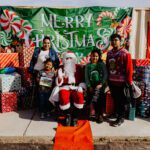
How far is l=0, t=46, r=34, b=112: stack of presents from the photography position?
22.3 ft

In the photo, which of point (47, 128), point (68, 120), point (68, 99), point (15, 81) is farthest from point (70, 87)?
point (15, 81)

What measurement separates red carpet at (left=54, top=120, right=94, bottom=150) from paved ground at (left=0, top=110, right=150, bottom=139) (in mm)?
121

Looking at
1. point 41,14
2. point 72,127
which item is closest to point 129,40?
point 41,14

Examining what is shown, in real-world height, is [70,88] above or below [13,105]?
above

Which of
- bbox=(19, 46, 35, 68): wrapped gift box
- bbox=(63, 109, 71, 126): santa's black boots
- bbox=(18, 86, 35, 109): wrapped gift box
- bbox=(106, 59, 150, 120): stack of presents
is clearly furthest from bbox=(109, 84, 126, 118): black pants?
bbox=(19, 46, 35, 68): wrapped gift box

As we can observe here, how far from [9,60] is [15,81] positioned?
89 cm

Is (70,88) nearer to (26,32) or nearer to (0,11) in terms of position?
(26,32)

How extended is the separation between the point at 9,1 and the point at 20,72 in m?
2.07

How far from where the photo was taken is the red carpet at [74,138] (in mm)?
5039

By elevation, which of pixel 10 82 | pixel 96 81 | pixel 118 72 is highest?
pixel 118 72

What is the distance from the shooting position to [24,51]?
765 cm

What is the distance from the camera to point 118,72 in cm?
598

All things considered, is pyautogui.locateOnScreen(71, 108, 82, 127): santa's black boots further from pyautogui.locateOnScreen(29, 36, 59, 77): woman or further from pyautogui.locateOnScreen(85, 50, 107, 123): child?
pyautogui.locateOnScreen(29, 36, 59, 77): woman

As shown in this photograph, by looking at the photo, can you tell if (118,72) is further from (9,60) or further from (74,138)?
(9,60)
